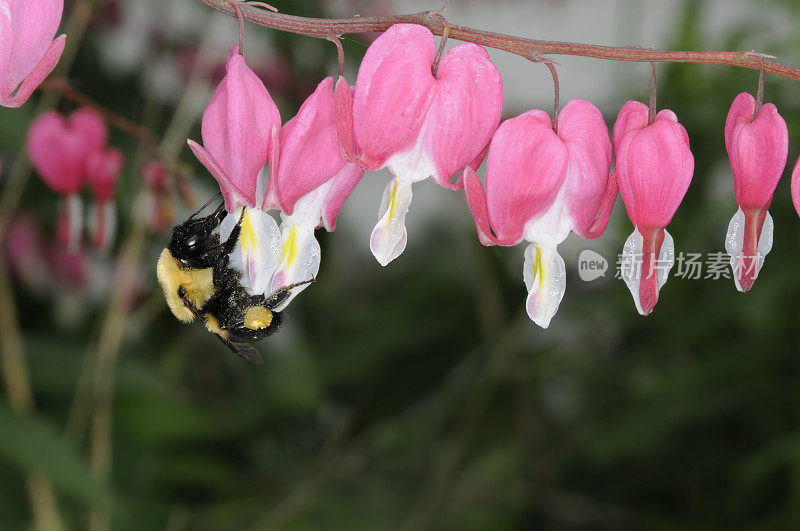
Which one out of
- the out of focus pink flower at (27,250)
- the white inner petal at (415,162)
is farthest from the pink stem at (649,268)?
the out of focus pink flower at (27,250)

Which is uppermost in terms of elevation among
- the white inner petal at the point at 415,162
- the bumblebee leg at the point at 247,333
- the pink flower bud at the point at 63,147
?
the white inner petal at the point at 415,162

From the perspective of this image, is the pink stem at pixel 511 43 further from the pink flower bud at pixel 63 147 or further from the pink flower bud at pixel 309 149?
the pink flower bud at pixel 63 147

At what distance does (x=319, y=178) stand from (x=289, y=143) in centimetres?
2

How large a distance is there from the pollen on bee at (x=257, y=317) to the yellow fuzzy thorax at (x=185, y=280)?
0.10ft

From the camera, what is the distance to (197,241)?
1.69 feet

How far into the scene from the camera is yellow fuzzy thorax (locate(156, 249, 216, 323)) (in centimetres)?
54

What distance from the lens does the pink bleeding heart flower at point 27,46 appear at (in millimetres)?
367

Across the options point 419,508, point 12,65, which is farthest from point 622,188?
point 419,508

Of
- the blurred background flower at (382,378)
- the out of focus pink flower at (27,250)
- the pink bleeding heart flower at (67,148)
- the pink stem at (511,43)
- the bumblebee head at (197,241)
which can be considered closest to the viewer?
the pink stem at (511,43)

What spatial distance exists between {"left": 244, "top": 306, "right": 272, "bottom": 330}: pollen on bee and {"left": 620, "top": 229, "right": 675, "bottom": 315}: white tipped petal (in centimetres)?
24

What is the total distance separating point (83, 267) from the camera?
119cm

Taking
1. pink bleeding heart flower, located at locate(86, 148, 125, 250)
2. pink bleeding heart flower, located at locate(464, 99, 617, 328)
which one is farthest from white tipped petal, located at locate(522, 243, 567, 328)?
pink bleeding heart flower, located at locate(86, 148, 125, 250)

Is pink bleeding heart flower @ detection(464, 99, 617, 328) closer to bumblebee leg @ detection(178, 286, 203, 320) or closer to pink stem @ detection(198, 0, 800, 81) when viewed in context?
pink stem @ detection(198, 0, 800, 81)

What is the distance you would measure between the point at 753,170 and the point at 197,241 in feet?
1.09
